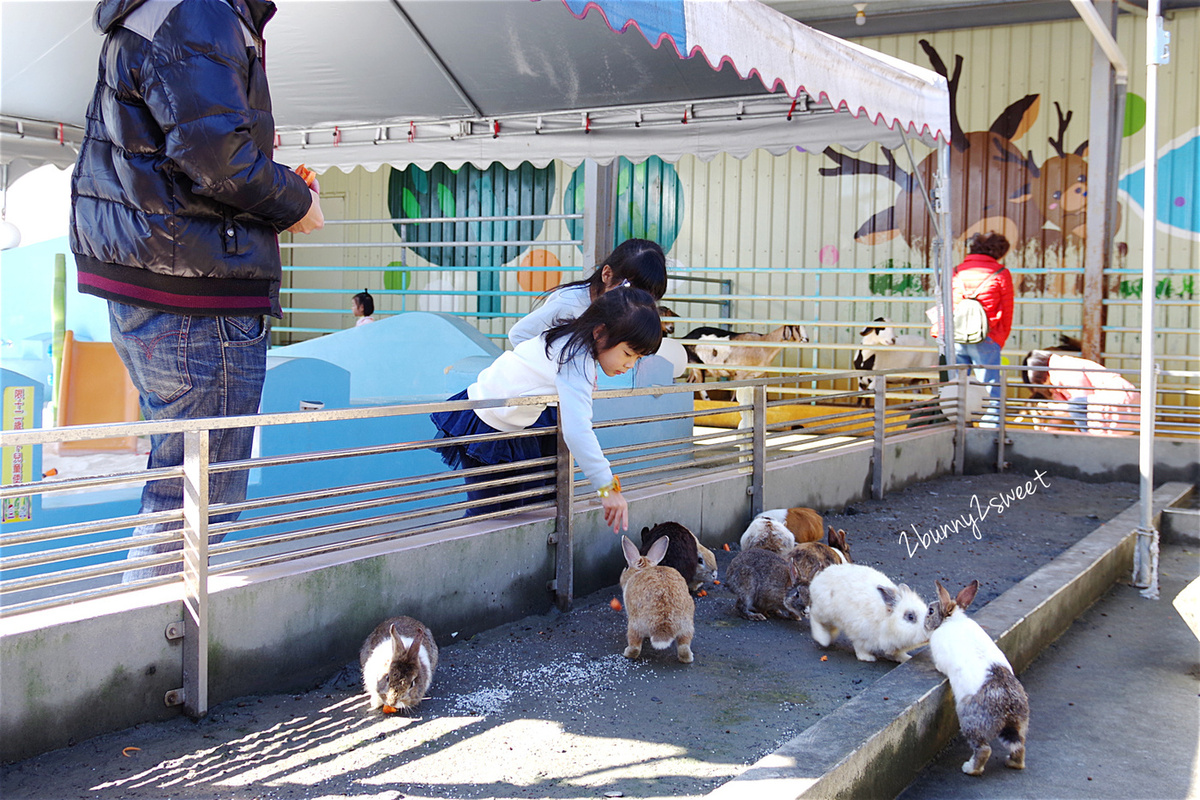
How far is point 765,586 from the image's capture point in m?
3.70

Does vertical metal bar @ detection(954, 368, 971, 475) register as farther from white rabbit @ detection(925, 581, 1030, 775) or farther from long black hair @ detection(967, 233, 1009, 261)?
white rabbit @ detection(925, 581, 1030, 775)

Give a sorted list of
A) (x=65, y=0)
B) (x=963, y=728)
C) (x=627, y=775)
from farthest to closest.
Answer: (x=65, y=0) → (x=963, y=728) → (x=627, y=775)

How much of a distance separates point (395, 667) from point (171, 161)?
1.48 m

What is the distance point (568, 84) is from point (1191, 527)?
4994 millimetres

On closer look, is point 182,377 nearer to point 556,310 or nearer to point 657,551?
point 556,310

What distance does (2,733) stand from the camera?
2.20 meters

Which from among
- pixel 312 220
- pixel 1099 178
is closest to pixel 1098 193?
pixel 1099 178

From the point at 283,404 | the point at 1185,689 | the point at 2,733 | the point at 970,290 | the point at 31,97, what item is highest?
the point at 31,97

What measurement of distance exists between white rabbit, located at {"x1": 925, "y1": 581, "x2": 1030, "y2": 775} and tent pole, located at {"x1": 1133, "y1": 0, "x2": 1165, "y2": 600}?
2.21m

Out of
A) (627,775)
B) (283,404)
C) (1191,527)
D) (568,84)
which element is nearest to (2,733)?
(627,775)

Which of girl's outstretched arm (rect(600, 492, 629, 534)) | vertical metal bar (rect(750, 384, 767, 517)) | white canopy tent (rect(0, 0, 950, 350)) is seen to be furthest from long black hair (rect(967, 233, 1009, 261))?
girl's outstretched arm (rect(600, 492, 629, 534))

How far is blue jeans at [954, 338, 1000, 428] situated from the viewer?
8078 millimetres

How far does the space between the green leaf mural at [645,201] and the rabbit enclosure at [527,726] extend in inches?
351

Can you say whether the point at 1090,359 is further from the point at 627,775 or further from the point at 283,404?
the point at 627,775
